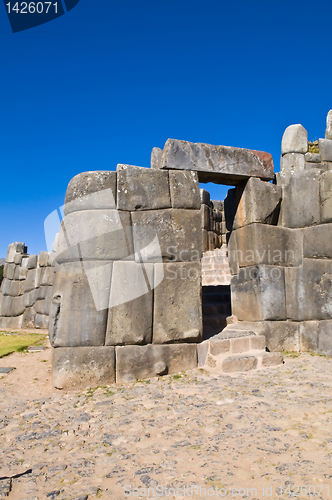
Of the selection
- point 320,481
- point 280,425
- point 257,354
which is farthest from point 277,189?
point 320,481

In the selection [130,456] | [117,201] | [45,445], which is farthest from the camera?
[117,201]

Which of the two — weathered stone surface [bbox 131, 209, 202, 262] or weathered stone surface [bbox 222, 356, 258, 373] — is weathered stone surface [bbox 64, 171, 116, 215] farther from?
weathered stone surface [bbox 222, 356, 258, 373]

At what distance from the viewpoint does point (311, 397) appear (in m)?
3.41

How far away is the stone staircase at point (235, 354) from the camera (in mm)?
4398

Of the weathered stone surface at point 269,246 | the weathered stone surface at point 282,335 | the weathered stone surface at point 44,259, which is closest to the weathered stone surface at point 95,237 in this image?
the weathered stone surface at point 269,246

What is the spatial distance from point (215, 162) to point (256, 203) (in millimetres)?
891

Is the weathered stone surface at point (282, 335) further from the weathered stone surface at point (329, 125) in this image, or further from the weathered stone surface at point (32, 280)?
the weathered stone surface at point (32, 280)

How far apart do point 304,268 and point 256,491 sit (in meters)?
4.04

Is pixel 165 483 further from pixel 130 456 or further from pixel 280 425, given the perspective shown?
pixel 280 425

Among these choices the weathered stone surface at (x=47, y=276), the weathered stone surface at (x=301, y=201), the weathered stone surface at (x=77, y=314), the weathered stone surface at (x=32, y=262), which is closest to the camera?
the weathered stone surface at (x=77, y=314)

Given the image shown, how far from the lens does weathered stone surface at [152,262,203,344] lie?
14.8 feet

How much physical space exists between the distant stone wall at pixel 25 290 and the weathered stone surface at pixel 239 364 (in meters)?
7.36

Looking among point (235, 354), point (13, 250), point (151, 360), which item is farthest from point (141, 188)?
point (13, 250)

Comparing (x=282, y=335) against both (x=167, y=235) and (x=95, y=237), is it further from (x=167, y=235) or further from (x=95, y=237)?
(x=95, y=237)
